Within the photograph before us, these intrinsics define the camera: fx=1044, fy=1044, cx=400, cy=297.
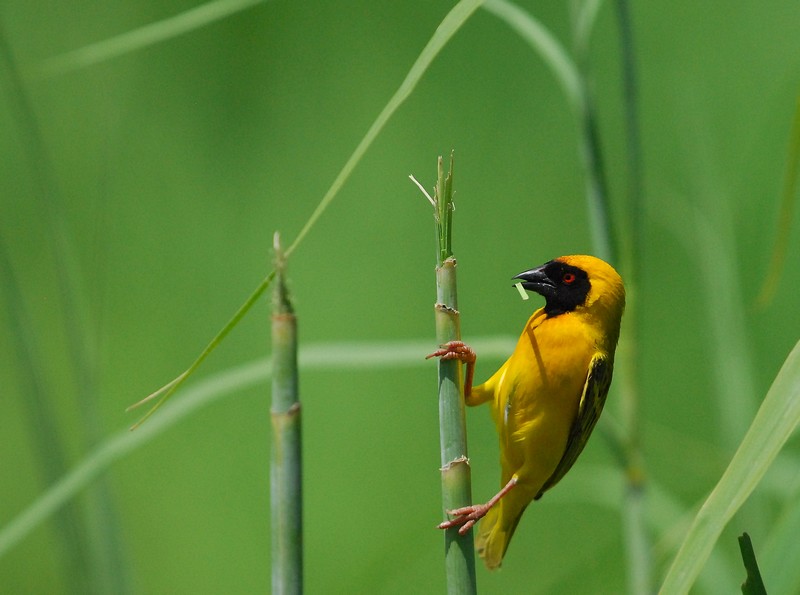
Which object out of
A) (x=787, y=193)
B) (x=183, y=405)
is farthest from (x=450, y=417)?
(x=183, y=405)

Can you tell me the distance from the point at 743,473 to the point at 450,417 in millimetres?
337

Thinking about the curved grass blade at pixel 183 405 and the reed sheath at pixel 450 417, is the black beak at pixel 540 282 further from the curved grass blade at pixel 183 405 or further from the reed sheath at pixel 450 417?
the reed sheath at pixel 450 417

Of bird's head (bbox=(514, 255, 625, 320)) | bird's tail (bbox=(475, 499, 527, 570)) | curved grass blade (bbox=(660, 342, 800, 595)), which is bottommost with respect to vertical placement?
bird's tail (bbox=(475, 499, 527, 570))

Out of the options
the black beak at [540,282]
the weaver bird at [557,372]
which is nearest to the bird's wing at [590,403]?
the weaver bird at [557,372]

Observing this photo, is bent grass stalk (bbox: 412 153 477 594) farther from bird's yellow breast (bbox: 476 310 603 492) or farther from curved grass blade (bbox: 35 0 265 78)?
bird's yellow breast (bbox: 476 310 603 492)

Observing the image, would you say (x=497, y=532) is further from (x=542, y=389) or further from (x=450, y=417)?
(x=450, y=417)

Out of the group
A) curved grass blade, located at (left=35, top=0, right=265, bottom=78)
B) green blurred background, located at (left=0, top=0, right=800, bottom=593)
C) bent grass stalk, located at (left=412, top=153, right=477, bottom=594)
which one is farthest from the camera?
green blurred background, located at (left=0, top=0, right=800, bottom=593)

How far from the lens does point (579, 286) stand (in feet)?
6.54

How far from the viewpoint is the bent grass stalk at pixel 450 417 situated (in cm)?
109

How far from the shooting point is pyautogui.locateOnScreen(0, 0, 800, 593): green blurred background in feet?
15.3

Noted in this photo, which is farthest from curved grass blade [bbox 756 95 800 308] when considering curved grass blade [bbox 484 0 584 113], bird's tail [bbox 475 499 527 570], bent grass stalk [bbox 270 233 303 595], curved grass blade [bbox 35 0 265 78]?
bird's tail [bbox 475 499 527 570]

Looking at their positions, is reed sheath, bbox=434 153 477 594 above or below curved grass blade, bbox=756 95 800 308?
below

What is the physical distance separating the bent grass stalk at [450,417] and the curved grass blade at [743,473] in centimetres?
24

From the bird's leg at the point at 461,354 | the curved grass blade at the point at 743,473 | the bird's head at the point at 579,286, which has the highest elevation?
the bird's head at the point at 579,286
